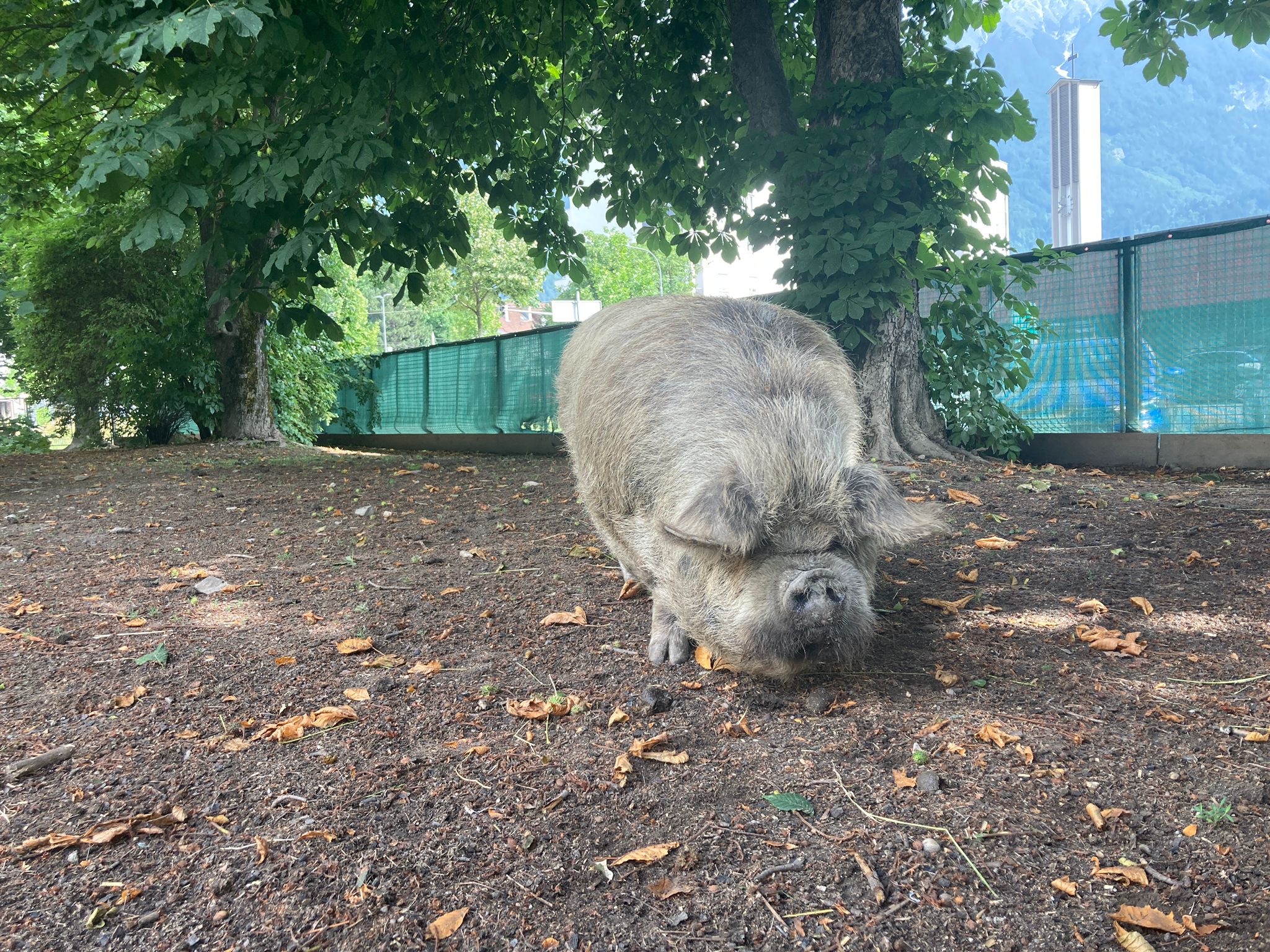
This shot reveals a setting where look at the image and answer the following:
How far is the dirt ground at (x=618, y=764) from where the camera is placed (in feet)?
6.63

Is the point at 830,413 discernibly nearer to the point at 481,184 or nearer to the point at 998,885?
the point at 998,885

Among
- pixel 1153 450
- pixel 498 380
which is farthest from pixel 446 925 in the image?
pixel 498 380

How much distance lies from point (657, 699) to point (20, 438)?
16.6 m

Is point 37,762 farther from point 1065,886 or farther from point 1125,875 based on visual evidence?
point 1125,875

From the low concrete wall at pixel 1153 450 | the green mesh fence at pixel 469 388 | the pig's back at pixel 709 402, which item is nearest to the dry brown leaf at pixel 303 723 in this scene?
the pig's back at pixel 709 402

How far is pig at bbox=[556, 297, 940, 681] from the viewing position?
9.73 ft

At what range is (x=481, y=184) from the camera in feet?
26.4

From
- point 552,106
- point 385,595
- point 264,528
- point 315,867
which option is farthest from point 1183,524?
point 552,106

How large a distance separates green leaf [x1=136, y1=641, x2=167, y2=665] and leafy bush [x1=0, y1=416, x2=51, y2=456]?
14113mm

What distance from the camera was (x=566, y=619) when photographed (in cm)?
404

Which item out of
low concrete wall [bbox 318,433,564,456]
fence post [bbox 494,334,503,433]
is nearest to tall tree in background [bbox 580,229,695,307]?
low concrete wall [bbox 318,433,564,456]

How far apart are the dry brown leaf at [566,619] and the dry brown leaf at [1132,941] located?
2514 mm

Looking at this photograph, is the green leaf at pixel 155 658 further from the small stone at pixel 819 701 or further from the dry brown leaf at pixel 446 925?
the small stone at pixel 819 701

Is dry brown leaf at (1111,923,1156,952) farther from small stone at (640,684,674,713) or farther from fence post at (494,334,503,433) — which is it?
fence post at (494,334,503,433)
